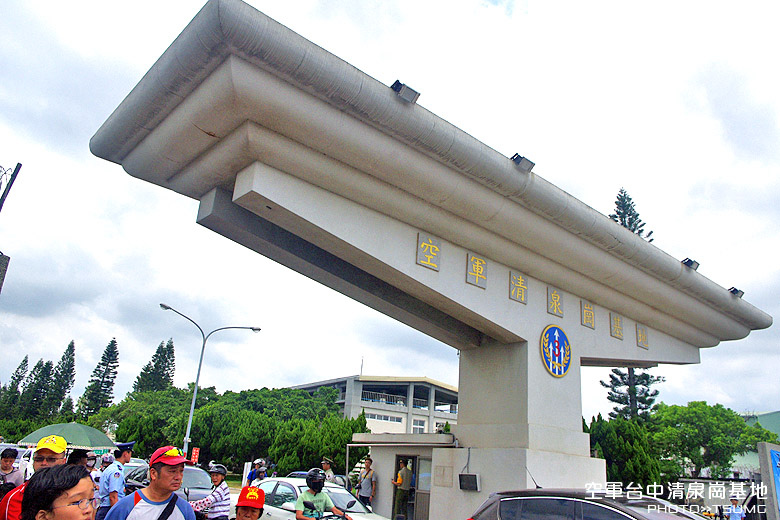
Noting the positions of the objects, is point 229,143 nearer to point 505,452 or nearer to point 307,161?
point 307,161

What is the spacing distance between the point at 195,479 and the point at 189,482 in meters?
0.21

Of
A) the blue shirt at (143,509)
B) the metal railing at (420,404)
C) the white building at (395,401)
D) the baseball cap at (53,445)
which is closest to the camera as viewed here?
the blue shirt at (143,509)

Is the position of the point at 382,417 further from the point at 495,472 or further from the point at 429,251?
the point at 429,251

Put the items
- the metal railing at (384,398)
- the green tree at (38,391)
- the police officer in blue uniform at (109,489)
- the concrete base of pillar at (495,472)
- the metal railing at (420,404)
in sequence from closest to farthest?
the police officer in blue uniform at (109,489), the concrete base of pillar at (495,472), the metal railing at (384,398), the metal railing at (420,404), the green tree at (38,391)

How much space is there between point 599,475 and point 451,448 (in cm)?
351

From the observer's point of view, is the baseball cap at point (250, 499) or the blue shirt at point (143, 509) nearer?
the blue shirt at point (143, 509)

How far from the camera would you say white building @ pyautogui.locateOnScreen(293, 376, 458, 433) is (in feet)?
168

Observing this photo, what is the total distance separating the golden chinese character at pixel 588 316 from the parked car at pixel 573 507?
8.25m

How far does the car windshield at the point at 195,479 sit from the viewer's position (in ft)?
38.4

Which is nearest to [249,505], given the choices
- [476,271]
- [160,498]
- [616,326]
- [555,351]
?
[160,498]

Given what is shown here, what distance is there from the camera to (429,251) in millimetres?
11805

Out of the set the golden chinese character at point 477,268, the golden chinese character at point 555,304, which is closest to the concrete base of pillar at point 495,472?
the golden chinese character at point 555,304

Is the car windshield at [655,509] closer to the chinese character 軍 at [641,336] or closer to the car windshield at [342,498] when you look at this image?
the car windshield at [342,498]

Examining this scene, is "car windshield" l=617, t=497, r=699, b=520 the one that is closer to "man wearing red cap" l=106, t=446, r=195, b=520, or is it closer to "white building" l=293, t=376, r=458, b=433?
"man wearing red cap" l=106, t=446, r=195, b=520
